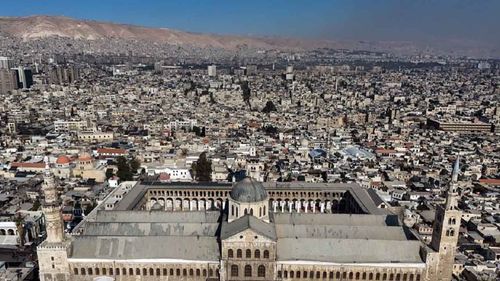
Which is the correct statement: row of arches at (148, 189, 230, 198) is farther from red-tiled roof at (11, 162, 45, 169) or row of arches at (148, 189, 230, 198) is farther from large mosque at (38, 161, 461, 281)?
red-tiled roof at (11, 162, 45, 169)

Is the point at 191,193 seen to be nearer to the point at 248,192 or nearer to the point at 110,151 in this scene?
the point at 248,192

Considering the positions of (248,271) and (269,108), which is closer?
(248,271)

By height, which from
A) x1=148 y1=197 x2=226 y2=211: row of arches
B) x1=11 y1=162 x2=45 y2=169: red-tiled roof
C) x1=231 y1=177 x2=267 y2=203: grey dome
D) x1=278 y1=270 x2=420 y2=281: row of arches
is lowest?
x1=148 y1=197 x2=226 y2=211: row of arches

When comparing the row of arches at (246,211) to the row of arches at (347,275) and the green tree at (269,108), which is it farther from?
the green tree at (269,108)

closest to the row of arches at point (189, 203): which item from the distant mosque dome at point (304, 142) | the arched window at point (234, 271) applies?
the arched window at point (234, 271)

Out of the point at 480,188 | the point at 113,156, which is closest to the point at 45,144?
the point at 113,156

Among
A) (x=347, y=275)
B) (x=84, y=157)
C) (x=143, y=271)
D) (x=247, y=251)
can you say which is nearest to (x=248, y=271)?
(x=247, y=251)

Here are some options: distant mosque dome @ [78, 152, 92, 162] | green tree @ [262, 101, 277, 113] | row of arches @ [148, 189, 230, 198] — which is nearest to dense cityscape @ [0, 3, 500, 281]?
row of arches @ [148, 189, 230, 198]
